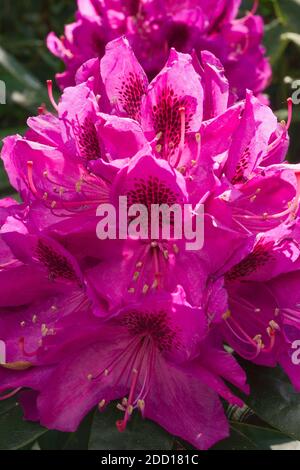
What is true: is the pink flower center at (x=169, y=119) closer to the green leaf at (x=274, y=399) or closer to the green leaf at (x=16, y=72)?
the green leaf at (x=274, y=399)

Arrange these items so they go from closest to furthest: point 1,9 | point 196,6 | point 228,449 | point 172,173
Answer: point 172,173 → point 228,449 → point 196,6 → point 1,9

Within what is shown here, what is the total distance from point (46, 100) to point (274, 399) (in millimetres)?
1051

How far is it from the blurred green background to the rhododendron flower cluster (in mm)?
111

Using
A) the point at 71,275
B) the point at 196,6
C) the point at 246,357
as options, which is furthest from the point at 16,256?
the point at 196,6

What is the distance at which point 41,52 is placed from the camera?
7.00 ft

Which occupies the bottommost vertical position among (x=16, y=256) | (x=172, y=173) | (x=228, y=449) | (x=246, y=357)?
(x=228, y=449)

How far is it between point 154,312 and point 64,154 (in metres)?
0.23

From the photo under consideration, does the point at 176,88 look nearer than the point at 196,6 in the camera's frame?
Yes

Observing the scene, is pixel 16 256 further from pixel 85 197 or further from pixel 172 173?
pixel 172 173

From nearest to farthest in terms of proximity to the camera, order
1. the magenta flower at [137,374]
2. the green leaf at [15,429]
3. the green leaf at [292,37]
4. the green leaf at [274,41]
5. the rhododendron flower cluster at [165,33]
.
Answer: the magenta flower at [137,374]
the green leaf at [15,429]
the rhododendron flower cluster at [165,33]
the green leaf at [292,37]
the green leaf at [274,41]

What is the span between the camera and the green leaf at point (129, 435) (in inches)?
36.9

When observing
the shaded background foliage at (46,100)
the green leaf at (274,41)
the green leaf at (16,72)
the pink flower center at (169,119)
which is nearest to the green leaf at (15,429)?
the shaded background foliage at (46,100)

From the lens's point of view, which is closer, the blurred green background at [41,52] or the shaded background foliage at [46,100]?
the shaded background foliage at [46,100]

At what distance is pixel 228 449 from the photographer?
1058 millimetres
